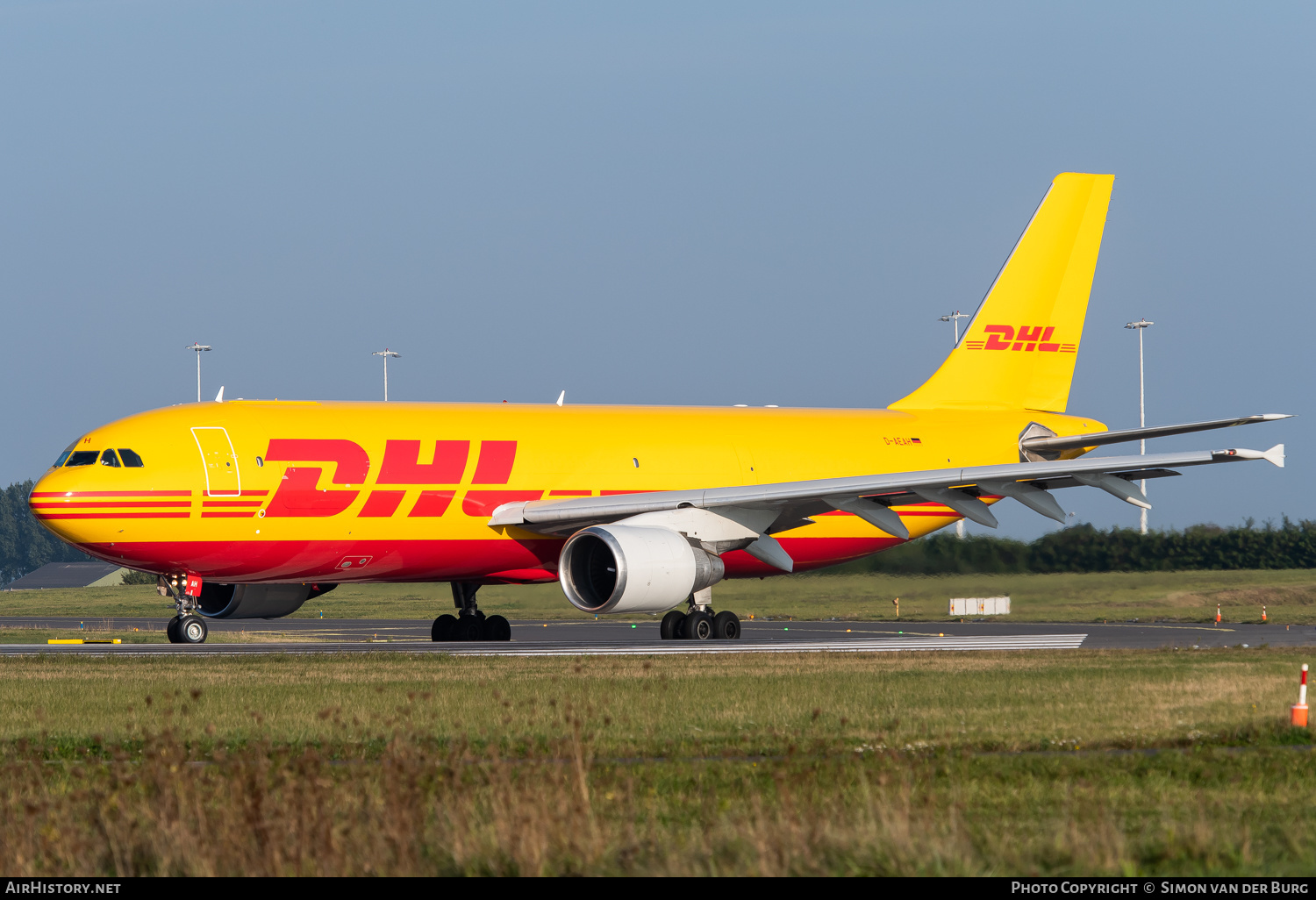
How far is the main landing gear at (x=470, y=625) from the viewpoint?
3169 centimetres

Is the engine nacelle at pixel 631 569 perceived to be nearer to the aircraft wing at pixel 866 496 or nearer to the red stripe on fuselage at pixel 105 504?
the aircraft wing at pixel 866 496

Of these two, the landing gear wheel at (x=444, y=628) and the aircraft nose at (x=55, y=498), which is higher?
the aircraft nose at (x=55, y=498)

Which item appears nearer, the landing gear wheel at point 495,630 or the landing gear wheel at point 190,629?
the landing gear wheel at point 190,629

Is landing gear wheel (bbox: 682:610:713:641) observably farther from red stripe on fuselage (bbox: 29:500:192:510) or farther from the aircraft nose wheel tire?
red stripe on fuselage (bbox: 29:500:192:510)

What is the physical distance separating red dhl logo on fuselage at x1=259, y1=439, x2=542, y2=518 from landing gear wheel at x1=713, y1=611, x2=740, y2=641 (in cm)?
409

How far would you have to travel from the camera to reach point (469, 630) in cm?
3169

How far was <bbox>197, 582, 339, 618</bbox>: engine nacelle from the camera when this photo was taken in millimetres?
30594

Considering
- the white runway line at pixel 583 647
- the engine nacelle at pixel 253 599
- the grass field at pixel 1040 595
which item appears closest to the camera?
the white runway line at pixel 583 647

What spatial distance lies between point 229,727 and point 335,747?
1944 mm

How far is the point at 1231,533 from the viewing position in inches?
1452

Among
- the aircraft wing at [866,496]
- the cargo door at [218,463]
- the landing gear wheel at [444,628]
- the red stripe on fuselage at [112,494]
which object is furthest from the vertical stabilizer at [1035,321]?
the red stripe on fuselage at [112,494]

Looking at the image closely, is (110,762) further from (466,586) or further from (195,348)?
(195,348)
